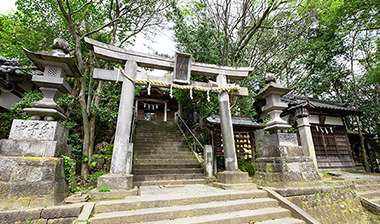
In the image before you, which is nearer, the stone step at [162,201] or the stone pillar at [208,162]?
the stone step at [162,201]

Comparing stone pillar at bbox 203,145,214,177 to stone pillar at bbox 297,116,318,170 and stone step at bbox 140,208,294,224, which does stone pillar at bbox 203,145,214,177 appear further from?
stone pillar at bbox 297,116,318,170

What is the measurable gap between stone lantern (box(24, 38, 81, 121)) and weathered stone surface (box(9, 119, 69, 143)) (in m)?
0.19

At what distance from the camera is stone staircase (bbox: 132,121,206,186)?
6578 millimetres

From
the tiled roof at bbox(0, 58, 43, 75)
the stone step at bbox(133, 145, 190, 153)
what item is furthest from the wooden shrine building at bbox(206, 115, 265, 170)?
the tiled roof at bbox(0, 58, 43, 75)

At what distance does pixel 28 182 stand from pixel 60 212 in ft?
2.95

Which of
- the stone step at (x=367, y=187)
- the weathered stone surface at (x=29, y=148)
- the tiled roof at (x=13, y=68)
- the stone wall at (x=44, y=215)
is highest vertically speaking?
the tiled roof at (x=13, y=68)

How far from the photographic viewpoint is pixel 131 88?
544 cm

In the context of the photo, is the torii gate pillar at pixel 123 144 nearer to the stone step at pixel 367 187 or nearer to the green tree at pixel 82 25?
the green tree at pixel 82 25

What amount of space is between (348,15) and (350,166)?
1065cm

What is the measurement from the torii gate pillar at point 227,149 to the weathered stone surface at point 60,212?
4003mm

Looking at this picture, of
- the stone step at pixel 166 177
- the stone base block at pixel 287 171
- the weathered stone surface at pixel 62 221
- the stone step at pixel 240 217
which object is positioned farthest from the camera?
the stone step at pixel 166 177

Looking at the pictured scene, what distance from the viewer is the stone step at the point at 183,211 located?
9.64 feet

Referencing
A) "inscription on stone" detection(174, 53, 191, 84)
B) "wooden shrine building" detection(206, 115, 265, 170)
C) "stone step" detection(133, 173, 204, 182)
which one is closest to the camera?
"inscription on stone" detection(174, 53, 191, 84)

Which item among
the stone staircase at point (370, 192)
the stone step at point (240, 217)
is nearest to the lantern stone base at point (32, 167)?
the stone step at point (240, 217)
